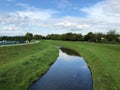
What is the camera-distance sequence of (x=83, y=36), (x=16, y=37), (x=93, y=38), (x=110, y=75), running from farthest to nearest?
(x=83, y=36) → (x=93, y=38) → (x=16, y=37) → (x=110, y=75)

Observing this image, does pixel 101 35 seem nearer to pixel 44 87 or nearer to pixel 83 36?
pixel 83 36

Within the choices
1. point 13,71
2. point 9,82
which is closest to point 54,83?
point 9,82

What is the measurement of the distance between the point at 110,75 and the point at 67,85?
15.1 ft

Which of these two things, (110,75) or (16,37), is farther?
(16,37)

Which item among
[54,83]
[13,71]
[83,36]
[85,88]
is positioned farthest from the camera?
[83,36]

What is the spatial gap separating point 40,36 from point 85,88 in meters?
140

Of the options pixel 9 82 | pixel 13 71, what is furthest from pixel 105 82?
pixel 13 71

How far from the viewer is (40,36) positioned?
506 ft

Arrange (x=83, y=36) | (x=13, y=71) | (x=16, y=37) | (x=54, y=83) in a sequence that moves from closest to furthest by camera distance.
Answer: (x=54, y=83), (x=13, y=71), (x=16, y=37), (x=83, y=36)

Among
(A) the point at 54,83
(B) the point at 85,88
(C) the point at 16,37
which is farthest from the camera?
(C) the point at 16,37

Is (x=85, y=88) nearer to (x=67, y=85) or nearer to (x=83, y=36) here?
(x=67, y=85)

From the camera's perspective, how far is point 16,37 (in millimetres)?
81375

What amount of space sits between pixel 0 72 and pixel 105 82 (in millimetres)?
9963

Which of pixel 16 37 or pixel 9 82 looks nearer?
pixel 9 82
